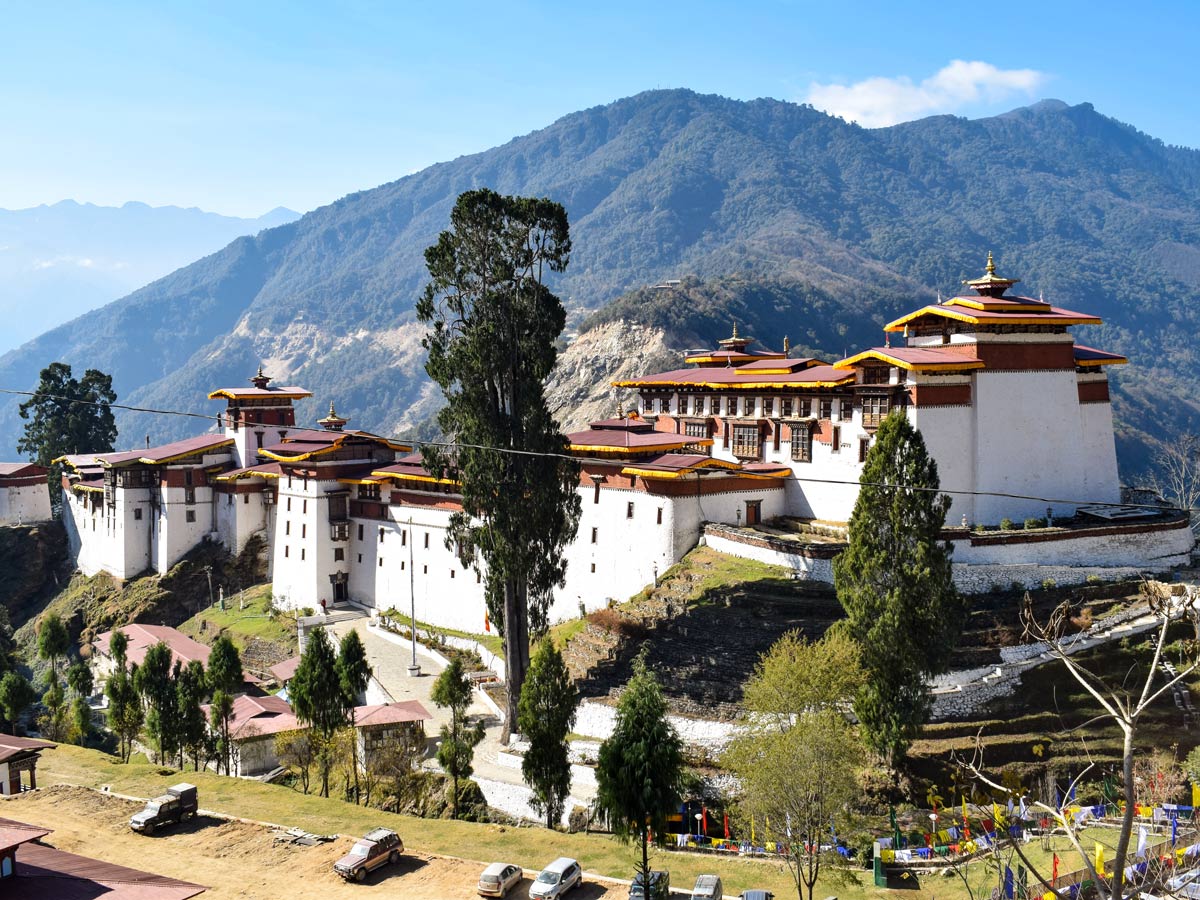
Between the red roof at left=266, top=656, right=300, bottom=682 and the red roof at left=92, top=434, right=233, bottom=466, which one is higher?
the red roof at left=92, top=434, right=233, bottom=466

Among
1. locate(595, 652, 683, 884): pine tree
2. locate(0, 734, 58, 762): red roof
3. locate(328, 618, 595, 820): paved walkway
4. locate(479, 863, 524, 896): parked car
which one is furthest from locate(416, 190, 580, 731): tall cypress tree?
locate(0, 734, 58, 762): red roof

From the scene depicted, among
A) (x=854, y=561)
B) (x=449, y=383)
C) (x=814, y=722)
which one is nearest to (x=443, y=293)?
(x=449, y=383)

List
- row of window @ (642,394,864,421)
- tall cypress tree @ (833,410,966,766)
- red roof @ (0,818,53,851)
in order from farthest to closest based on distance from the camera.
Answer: row of window @ (642,394,864,421)
tall cypress tree @ (833,410,966,766)
red roof @ (0,818,53,851)

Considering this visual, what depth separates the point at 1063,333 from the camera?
4012 centimetres

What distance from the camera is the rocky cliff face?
345 feet

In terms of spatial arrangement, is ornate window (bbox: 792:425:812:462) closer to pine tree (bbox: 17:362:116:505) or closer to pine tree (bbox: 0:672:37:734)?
pine tree (bbox: 0:672:37:734)

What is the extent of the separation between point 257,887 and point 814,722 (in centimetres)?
1315

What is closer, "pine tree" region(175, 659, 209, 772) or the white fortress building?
"pine tree" region(175, 659, 209, 772)

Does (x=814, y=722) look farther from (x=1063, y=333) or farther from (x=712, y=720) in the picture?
(x=1063, y=333)

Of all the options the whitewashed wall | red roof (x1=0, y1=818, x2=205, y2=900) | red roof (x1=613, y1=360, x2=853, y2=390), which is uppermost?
red roof (x1=613, y1=360, x2=853, y2=390)

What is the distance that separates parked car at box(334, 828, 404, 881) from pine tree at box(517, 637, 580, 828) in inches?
177

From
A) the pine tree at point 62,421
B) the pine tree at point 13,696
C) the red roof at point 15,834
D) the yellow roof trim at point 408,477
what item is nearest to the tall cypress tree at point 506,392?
the yellow roof trim at point 408,477

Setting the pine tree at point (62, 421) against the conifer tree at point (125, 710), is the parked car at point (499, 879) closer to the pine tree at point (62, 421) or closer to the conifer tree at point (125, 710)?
the conifer tree at point (125, 710)

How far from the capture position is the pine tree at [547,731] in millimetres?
28812
